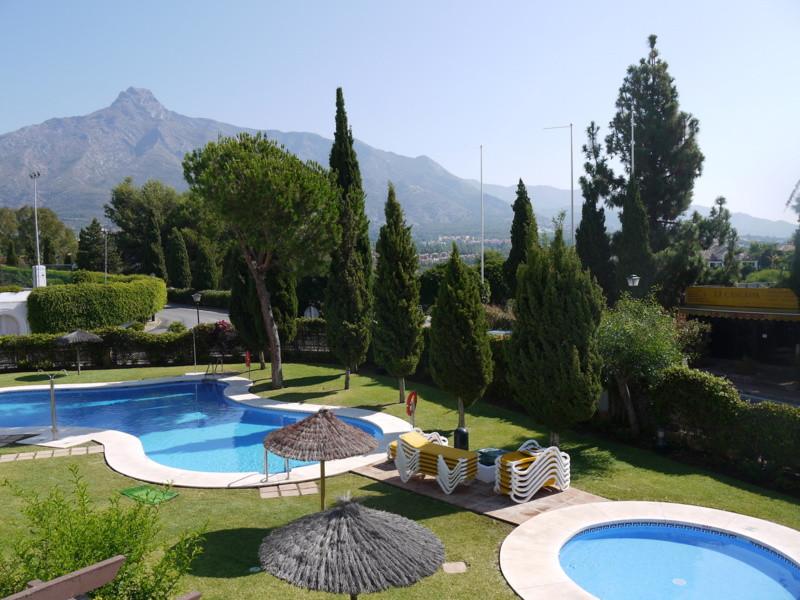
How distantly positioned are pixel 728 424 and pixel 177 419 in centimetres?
1755

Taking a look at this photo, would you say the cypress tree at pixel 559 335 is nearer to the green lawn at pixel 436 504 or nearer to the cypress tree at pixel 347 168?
the green lawn at pixel 436 504

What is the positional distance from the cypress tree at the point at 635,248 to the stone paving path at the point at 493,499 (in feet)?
67.6

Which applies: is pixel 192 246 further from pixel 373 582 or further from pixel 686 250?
pixel 373 582

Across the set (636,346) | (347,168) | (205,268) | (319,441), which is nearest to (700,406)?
(636,346)

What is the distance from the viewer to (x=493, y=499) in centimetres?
1261

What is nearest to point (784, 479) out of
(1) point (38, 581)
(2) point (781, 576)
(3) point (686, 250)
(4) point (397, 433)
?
(2) point (781, 576)

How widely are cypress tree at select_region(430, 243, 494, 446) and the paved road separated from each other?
3242cm

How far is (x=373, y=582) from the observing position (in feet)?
21.9

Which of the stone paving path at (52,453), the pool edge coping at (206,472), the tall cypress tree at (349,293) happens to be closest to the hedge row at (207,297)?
the pool edge coping at (206,472)

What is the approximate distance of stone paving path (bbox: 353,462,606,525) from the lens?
39.1 feet

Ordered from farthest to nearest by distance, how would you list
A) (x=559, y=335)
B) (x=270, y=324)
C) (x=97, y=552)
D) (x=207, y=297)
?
1. (x=207, y=297)
2. (x=270, y=324)
3. (x=559, y=335)
4. (x=97, y=552)

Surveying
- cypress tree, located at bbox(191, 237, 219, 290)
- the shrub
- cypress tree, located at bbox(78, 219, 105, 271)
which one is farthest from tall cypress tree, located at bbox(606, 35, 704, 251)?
cypress tree, located at bbox(78, 219, 105, 271)

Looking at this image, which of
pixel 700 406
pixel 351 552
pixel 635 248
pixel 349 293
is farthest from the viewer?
pixel 635 248

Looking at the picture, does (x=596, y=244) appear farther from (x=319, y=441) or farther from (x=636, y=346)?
(x=319, y=441)
